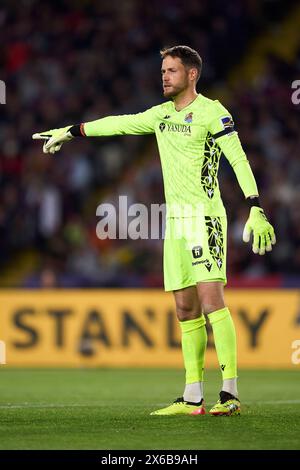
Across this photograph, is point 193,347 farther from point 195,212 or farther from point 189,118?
point 189,118

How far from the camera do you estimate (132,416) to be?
7.54 m

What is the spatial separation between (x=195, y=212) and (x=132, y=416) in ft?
4.65

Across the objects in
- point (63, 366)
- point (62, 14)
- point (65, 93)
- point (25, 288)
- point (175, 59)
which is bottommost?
point (63, 366)

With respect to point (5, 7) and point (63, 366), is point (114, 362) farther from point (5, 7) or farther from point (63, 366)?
point (5, 7)

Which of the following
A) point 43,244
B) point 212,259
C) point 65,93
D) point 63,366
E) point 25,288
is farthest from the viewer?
point 65,93

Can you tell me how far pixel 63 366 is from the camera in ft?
47.6

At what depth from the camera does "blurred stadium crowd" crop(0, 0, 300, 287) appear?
16219mm

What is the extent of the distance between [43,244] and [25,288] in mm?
1290

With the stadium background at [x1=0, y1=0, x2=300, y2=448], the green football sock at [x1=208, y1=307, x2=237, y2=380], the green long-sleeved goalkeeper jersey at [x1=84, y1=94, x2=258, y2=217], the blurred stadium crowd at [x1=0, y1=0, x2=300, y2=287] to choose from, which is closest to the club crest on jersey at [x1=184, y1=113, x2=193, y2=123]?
the green long-sleeved goalkeeper jersey at [x1=84, y1=94, x2=258, y2=217]

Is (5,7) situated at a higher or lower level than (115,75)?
higher

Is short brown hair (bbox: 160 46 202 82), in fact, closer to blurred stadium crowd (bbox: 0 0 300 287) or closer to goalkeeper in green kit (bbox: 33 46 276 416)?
goalkeeper in green kit (bbox: 33 46 276 416)

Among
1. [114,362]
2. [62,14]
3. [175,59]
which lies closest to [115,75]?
[62,14]

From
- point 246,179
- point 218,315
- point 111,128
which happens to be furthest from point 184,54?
point 218,315

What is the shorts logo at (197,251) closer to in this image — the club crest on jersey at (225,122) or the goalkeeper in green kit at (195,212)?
the goalkeeper in green kit at (195,212)
